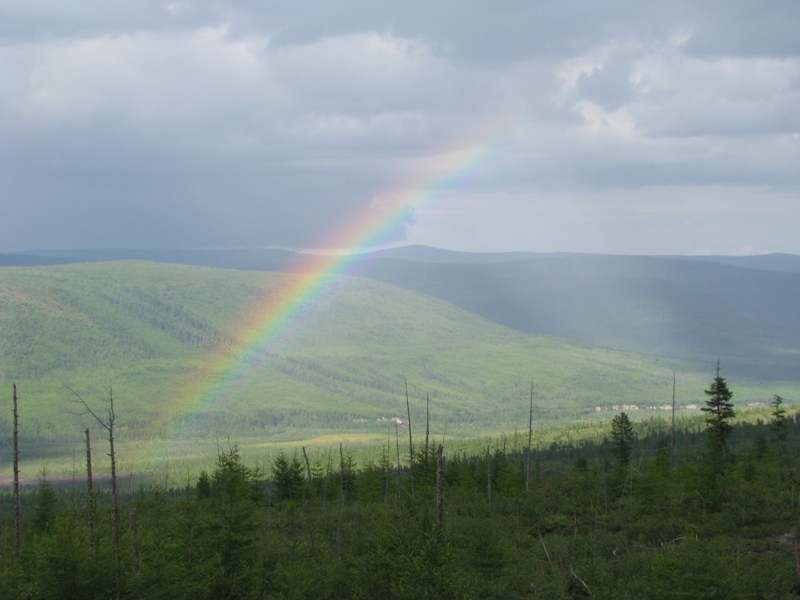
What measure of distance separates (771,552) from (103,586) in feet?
128

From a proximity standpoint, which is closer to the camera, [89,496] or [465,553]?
[465,553]

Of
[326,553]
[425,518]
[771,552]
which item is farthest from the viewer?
[326,553]

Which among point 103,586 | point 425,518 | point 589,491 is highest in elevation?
point 425,518

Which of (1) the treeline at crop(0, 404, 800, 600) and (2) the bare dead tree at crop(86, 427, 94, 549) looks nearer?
(1) the treeline at crop(0, 404, 800, 600)

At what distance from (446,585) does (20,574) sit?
2258cm

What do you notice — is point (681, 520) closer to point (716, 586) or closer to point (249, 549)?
point (716, 586)

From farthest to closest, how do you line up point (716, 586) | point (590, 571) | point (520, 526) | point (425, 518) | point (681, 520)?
point (520, 526) → point (681, 520) → point (590, 571) → point (425, 518) → point (716, 586)

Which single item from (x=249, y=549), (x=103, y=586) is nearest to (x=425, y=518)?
(x=249, y=549)

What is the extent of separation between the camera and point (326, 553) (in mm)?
50875

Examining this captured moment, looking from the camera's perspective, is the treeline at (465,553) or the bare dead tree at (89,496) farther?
the bare dead tree at (89,496)

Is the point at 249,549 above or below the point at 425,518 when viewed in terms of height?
below

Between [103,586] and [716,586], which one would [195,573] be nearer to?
[103,586]

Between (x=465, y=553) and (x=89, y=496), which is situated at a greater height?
(x=89, y=496)

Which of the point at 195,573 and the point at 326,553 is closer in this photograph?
the point at 195,573
